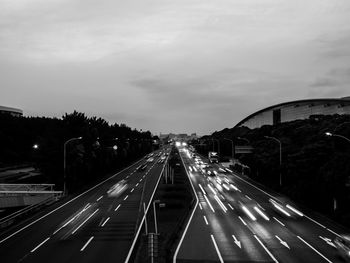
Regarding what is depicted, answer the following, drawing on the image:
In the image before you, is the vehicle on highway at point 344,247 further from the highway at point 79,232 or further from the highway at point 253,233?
the highway at point 79,232

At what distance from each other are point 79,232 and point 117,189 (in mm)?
31077

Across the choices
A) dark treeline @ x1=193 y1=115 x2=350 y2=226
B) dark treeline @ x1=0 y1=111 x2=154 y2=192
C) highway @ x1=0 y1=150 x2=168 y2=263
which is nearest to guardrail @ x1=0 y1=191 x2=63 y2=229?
highway @ x1=0 y1=150 x2=168 y2=263

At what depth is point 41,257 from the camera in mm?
24812

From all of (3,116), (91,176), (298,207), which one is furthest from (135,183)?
(3,116)

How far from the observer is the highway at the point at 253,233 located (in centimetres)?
2572

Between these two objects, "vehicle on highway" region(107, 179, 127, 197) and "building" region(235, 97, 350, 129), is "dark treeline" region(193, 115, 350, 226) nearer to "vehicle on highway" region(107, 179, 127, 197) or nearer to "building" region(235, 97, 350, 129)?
"vehicle on highway" region(107, 179, 127, 197)

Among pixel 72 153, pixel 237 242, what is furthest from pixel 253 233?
pixel 72 153

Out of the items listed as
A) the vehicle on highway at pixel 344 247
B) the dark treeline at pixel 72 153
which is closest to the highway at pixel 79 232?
the dark treeline at pixel 72 153

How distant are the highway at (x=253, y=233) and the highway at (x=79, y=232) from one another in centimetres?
480

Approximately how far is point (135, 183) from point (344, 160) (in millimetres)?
40811

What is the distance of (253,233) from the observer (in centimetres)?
3297

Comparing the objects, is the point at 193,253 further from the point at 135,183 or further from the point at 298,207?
the point at 135,183

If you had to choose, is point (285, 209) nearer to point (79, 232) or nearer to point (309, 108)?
point (79, 232)

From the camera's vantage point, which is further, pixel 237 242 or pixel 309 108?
pixel 309 108
